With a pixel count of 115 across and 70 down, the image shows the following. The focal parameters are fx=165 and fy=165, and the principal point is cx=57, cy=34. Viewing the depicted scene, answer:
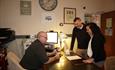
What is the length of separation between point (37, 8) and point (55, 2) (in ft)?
1.81

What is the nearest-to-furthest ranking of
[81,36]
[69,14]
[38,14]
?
[81,36]
[38,14]
[69,14]

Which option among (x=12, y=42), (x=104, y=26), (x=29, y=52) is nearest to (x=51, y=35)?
(x=12, y=42)

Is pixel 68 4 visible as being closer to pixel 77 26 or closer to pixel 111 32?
pixel 77 26

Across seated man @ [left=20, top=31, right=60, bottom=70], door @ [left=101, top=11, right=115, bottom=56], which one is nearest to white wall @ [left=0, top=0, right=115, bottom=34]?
door @ [left=101, top=11, right=115, bottom=56]

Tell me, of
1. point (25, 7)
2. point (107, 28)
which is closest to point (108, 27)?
point (107, 28)

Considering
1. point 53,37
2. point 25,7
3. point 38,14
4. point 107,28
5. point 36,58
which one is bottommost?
point 36,58

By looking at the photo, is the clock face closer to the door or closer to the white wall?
the white wall

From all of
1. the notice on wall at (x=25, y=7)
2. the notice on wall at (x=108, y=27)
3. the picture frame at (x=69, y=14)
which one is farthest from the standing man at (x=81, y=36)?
the notice on wall at (x=25, y=7)

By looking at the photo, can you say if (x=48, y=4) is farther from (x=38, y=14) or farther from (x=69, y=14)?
(x=69, y=14)

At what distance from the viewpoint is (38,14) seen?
4.70 meters

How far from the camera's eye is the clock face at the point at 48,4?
15.4ft

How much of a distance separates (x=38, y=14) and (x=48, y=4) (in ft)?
1.34

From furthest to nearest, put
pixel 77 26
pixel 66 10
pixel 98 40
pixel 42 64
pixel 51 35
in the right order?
pixel 66 10 < pixel 51 35 < pixel 77 26 < pixel 98 40 < pixel 42 64

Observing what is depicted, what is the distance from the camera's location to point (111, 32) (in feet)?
Result: 15.6
